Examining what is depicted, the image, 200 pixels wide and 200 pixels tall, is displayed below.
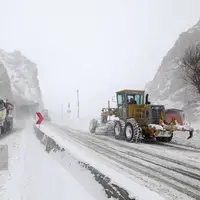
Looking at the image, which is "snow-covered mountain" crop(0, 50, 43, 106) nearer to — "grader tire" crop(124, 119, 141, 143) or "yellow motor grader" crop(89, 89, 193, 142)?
"yellow motor grader" crop(89, 89, 193, 142)

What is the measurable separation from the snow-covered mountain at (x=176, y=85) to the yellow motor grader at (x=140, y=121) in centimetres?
3013

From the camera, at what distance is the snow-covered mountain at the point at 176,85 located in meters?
45.6

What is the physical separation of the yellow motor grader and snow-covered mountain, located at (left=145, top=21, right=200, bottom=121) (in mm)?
30130

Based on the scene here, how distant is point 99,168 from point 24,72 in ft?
378

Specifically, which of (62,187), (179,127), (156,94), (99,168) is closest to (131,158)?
(99,168)

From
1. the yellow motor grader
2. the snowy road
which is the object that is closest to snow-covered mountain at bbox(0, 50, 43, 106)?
the yellow motor grader

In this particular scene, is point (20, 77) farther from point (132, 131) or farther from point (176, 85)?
point (132, 131)

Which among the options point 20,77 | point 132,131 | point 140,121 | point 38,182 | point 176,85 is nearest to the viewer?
point 38,182

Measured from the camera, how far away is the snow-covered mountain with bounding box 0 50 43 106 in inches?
3310

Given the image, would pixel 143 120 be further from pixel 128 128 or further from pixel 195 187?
pixel 195 187

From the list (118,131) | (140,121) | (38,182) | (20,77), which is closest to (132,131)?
(140,121)

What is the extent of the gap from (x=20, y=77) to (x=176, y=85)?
238 ft

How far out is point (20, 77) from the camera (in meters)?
106

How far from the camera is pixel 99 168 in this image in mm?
6348
